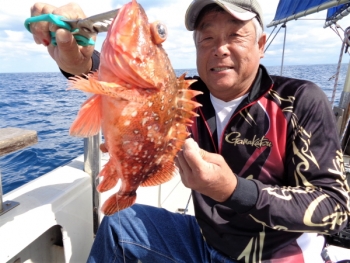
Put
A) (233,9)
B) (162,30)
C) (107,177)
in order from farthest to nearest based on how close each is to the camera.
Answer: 1. (233,9)
2. (107,177)
3. (162,30)

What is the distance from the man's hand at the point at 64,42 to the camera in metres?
1.58

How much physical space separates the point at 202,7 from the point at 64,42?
113 cm

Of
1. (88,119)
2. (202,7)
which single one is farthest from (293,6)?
(88,119)

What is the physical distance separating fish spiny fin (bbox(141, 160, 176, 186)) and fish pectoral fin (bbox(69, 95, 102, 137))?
427 millimetres

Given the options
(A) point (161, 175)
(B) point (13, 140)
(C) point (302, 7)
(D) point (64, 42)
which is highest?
(C) point (302, 7)

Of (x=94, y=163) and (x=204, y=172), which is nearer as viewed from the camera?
(x=204, y=172)

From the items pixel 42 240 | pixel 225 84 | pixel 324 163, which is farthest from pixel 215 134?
pixel 42 240

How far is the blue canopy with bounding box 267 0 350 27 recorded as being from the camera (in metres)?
6.15

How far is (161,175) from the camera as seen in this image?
5.29 feet

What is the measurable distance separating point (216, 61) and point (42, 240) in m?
2.24

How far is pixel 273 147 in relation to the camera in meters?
2.25

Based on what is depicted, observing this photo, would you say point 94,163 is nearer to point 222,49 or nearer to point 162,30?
point 222,49

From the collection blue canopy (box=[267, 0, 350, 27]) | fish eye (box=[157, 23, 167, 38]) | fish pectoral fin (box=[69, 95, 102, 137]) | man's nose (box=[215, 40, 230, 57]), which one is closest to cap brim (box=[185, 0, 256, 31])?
man's nose (box=[215, 40, 230, 57])

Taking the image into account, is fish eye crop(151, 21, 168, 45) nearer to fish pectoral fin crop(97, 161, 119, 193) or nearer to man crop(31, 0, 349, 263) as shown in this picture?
man crop(31, 0, 349, 263)
